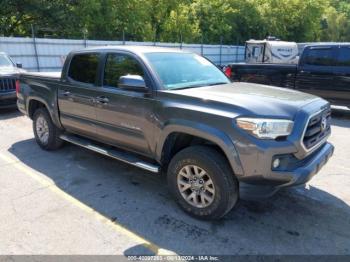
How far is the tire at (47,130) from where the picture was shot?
562 centimetres

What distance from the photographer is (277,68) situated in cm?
934

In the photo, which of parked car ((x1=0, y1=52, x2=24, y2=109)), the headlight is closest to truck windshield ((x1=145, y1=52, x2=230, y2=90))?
the headlight

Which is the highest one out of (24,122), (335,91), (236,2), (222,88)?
(236,2)

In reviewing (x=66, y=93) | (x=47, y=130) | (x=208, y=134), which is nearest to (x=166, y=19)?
(x=47, y=130)

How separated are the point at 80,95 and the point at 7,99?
516 centimetres

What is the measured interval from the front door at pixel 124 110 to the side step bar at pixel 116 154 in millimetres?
116

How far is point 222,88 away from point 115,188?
6.27 ft

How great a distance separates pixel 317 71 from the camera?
28.9ft

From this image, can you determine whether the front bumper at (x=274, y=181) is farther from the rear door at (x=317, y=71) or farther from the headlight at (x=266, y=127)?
the rear door at (x=317, y=71)

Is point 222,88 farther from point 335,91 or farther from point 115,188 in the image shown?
point 335,91

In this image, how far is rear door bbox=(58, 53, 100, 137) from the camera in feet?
15.2

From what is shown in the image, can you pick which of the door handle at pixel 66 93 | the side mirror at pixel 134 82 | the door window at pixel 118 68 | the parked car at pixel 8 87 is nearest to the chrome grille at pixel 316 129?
the side mirror at pixel 134 82

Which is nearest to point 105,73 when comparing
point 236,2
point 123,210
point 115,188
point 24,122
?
point 115,188

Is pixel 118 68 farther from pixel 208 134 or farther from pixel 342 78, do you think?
pixel 342 78
